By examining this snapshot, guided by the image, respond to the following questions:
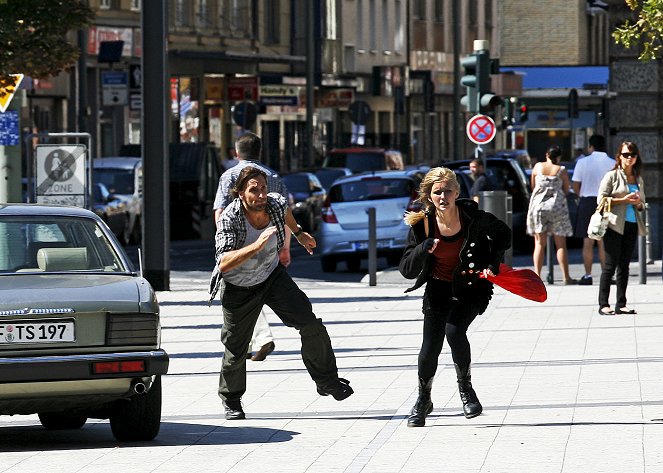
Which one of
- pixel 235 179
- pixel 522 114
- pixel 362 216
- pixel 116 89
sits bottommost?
pixel 362 216

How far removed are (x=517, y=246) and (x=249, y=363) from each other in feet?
57.2

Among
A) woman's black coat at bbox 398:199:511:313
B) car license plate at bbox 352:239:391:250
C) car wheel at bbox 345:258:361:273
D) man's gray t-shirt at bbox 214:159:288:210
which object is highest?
man's gray t-shirt at bbox 214:159:288:210

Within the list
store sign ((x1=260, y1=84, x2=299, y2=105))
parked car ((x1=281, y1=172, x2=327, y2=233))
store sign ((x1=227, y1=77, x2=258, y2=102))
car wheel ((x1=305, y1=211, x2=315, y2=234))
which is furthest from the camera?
store sign ((x1=260, y1=84, x2=299, y2=105))

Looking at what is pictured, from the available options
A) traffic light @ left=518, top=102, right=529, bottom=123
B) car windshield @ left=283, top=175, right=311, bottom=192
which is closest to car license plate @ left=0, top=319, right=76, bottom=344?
car windshield @ left=283, top=175, right=311, bottom=192

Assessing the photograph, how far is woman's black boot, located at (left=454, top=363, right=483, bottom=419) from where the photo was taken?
11.5 m

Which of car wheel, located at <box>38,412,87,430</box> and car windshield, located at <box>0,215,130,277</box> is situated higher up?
car windshield, located at <box>0,215,130,277</box>

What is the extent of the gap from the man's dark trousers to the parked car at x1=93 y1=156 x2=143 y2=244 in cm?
2439

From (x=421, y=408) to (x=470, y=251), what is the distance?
0.93m

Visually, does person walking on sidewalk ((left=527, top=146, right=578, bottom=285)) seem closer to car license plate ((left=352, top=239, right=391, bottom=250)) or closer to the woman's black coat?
car license plate ((left=352, top=239, right=391, bottom=250))

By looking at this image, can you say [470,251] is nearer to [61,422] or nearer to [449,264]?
[449,264]

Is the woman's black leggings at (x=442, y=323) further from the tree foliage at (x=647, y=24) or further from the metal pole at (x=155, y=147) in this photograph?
the metal pole at (x=155, y=147)

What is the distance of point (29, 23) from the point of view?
933 inches

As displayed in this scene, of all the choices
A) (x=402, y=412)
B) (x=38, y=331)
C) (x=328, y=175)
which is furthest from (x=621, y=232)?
(x=328, y=175)

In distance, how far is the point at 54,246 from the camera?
11258mm
